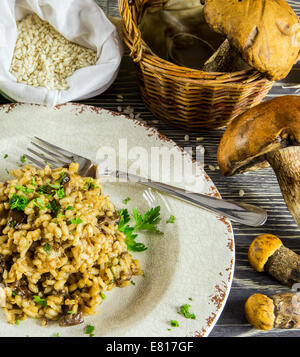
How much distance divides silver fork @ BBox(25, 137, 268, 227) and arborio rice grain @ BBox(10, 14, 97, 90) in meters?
0.53

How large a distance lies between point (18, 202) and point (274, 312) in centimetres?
158

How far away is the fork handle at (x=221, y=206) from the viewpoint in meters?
2.75

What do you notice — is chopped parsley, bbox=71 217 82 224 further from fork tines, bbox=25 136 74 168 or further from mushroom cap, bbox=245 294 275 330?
mushroom cap, bbox=245 294 275 330

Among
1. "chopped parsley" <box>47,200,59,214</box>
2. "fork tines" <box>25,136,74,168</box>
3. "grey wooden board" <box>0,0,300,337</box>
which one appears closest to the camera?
"chopped parsley" <box>47,200,59,214</box>

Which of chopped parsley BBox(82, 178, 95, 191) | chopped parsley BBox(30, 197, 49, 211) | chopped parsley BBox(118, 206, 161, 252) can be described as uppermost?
chopped parsley BBox(30, 197, 49, 211)

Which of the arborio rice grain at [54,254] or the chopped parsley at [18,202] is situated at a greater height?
the chopped parsley at [18,202]

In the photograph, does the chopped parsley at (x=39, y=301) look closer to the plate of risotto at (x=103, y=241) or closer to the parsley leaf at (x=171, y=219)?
the plate of risotto at (x=103, y=241)

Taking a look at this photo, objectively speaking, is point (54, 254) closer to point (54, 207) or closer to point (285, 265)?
point (54, 207)

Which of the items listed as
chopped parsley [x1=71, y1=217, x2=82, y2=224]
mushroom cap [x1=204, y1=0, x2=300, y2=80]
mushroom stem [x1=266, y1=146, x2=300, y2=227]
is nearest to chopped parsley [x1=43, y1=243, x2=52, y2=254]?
chopped parsley [x1=71, y1=217, x2=82, y2=224]

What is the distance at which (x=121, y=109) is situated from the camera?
11.5 feet

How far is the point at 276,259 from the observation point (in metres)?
2.74

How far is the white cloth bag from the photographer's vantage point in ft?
10.1

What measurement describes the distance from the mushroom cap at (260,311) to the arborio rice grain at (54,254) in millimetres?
737

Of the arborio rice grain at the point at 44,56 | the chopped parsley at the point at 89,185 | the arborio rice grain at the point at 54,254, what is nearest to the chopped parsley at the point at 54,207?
the arborio rice grain at the point at 54,254
